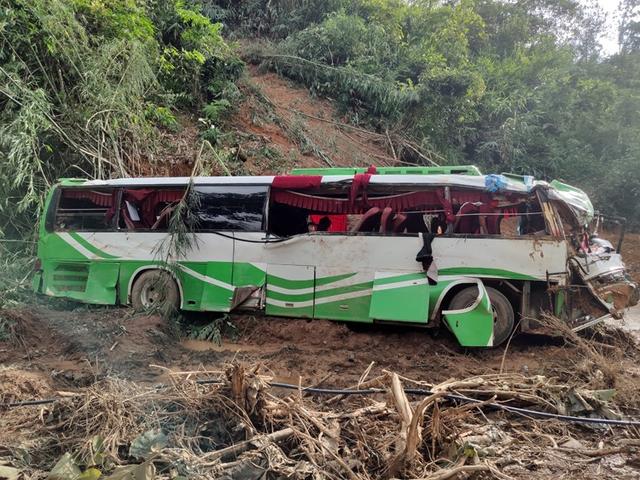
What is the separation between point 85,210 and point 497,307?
6845 millimetres

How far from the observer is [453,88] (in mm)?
17250

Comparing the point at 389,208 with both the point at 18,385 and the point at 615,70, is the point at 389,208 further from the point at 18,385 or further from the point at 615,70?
the point at 615,70

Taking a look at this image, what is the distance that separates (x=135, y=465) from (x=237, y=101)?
14021mm

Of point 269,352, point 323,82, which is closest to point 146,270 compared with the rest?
point 269,352

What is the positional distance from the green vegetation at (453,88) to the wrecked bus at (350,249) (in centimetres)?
1088

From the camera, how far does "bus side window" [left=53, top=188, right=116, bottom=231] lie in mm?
8508

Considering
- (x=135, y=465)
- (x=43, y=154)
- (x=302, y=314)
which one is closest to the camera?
(x=135, y=465)

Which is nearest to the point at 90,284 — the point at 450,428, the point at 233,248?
the point at 233,248

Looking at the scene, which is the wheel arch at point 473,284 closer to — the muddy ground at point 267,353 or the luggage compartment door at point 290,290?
the muddy ground at point 267,353

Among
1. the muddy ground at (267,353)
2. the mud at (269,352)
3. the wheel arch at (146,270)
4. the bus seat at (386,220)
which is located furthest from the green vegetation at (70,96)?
the bus seat at (386,220)

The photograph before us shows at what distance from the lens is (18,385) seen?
4941mm

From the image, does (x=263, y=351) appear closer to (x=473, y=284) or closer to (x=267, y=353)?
(x=267, y=353)

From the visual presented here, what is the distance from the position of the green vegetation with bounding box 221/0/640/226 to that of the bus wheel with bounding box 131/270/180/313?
39.1ft

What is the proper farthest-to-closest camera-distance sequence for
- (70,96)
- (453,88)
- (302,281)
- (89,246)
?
1. (453,88)
2. (70,96)
3. (89,246)
4. (302,281)
